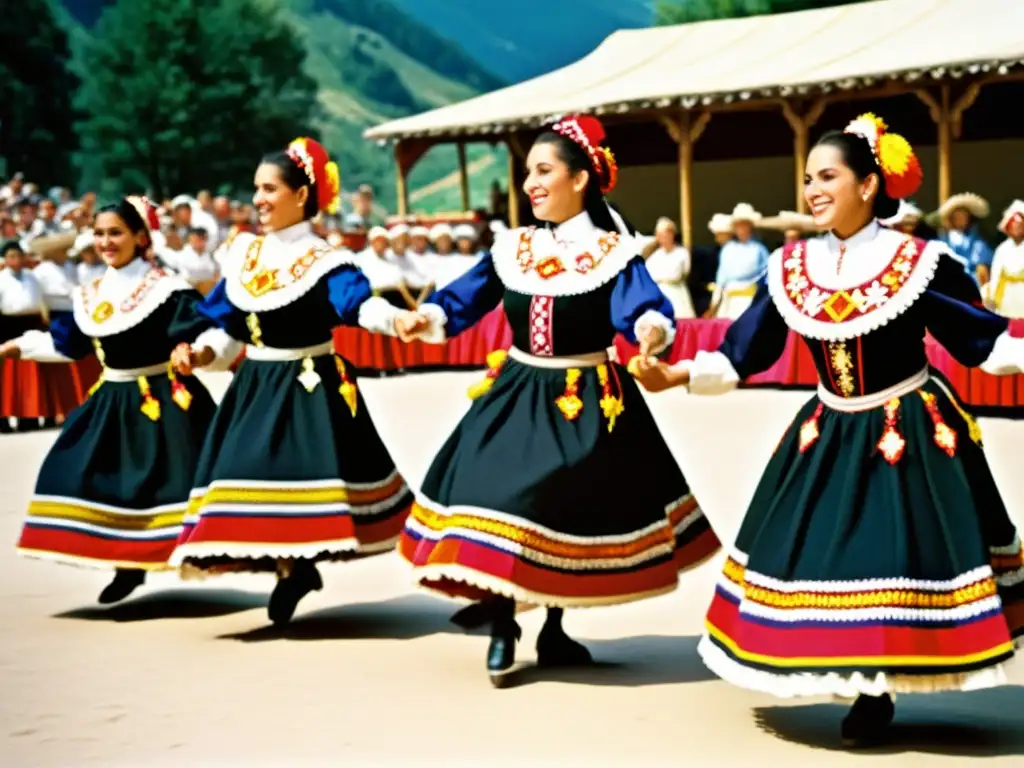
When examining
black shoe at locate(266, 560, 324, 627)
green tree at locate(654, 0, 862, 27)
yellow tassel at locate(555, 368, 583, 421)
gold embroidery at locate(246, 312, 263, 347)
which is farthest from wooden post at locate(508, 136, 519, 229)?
yellow tassel at locate(555, 368, 583, 421)

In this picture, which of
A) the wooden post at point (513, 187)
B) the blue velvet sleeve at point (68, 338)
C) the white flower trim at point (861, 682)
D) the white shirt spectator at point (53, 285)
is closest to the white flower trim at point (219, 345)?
the blue velvet sleeve at point (68, 338)

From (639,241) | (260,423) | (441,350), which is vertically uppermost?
(639,241)

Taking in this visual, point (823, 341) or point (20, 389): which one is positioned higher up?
point (823, 341)

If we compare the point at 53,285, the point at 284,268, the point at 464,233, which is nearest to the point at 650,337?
the point at 284,268

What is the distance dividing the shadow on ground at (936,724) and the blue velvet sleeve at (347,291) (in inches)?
81.1

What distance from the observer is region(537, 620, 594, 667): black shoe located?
235 inches

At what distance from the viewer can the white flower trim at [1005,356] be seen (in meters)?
4.95

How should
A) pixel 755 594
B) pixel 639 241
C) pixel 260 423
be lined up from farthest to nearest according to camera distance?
pixel 260 423
pixel 639 241
pixel 755 594

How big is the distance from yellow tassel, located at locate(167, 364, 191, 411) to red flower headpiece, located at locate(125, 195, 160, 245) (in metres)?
0.55

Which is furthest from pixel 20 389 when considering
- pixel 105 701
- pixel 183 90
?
pixel 183 90

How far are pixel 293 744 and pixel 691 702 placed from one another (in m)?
1.15

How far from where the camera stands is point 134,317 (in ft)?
23.3

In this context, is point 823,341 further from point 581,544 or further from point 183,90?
point 183,90

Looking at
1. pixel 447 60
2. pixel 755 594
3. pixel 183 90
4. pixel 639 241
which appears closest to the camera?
pixel 755 594
